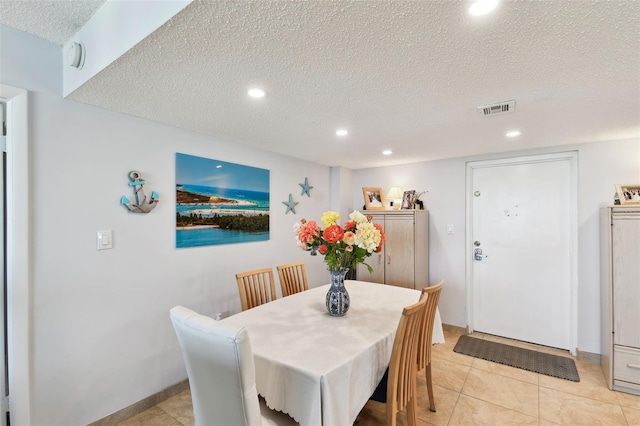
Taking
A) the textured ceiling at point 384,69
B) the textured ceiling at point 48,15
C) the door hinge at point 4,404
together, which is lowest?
the door hinge at point 4,404

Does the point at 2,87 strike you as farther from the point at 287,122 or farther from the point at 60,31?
the point at 287,122

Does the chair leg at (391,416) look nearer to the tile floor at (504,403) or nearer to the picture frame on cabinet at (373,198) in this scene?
the tile floor at (504,403)

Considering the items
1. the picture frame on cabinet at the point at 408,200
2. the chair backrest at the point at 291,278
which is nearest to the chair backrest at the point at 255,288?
the chair backrest at the point at 291,278

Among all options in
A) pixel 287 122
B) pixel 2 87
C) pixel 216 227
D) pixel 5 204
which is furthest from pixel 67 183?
pixel 287 122

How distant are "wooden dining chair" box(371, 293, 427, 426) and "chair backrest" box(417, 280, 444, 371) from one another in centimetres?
21

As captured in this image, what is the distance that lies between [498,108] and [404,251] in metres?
1.97

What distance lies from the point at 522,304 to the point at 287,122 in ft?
10.5

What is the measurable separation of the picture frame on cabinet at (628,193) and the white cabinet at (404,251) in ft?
5.71

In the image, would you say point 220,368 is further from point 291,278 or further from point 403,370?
point 291,278

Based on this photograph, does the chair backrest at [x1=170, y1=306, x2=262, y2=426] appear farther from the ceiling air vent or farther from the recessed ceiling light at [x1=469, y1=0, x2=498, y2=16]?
the ceiling air vent

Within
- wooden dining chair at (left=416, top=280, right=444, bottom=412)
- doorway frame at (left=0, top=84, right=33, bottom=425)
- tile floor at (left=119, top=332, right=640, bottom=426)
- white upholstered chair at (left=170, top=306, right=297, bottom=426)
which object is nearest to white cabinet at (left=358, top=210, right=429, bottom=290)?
tile floor at (left=119, top=332, right=640, bottom=426)

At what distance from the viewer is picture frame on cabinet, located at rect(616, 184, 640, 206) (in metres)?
2.55

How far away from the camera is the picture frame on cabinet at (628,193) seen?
2.55 m

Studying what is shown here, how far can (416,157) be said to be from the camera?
3633 millimetres
